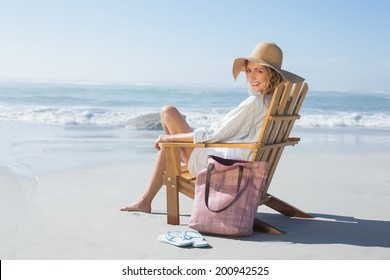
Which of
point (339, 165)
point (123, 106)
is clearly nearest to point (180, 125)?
point (339, 165)

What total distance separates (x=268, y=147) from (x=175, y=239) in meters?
0.82

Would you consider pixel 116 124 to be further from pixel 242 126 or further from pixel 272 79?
pixel 242 126

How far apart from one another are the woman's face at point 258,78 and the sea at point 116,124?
2.90 metres

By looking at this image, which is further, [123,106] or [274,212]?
[123,106]

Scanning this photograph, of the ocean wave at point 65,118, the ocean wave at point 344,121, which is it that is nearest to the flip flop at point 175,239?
the ocean wave at point 65,118

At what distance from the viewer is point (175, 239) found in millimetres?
3566

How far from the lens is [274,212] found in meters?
4.65

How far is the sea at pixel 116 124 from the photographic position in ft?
25.2

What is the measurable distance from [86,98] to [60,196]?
20541 millimetres

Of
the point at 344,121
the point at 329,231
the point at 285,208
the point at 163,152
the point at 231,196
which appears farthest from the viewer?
the point at 344,121

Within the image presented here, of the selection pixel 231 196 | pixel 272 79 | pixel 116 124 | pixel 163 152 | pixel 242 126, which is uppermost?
pixel 272 79

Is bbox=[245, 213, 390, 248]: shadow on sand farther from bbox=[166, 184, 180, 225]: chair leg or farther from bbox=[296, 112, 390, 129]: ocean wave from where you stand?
bbox=[296, 112, 390, 129]: ocean wave

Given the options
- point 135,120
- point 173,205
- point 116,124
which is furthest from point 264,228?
point 116,124
